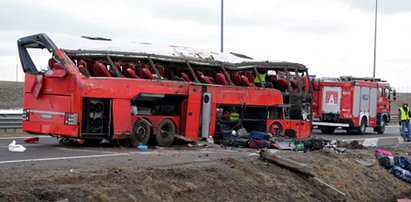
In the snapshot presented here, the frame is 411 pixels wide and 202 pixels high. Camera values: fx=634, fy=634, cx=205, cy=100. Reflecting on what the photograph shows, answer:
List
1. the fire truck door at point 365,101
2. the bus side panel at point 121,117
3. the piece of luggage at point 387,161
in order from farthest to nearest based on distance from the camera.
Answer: the fire truck door at point 365,101 < the piece of luggage at point 387,161 < the bus side panel at point 121,117

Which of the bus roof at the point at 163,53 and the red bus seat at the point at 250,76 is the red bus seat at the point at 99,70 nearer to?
the bus roof at the point at 163,53

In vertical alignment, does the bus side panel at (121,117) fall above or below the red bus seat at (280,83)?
below

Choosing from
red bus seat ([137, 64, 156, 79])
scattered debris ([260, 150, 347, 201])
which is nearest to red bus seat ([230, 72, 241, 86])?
red bus seat ([137, 64, 156, 79])

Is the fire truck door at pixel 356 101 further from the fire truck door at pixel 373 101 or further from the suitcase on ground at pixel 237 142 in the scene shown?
the suitcase on ground at pixel 237 142

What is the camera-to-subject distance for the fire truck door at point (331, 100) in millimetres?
29688

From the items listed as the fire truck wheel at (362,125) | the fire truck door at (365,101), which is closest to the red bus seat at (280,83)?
the fire truck door at (365,101)

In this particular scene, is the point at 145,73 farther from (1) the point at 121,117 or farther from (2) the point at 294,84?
(2) the point at 294,84

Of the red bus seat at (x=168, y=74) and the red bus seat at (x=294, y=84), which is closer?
the red bus seat at (x=168, y=74)

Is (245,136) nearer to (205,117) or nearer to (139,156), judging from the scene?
(205,117)

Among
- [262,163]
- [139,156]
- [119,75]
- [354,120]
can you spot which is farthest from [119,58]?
[354,120]

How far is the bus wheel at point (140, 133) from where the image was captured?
15836 millimetres

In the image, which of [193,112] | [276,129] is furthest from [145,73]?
[276,129]

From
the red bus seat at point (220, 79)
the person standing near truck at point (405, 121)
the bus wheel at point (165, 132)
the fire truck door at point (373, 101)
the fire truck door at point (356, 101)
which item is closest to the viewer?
the bus wheel at point (165, 132)

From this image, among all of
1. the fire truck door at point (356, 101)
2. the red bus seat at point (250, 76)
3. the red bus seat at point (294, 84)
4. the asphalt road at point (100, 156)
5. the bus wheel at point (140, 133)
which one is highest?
the red bus seat at point (250, 76)
